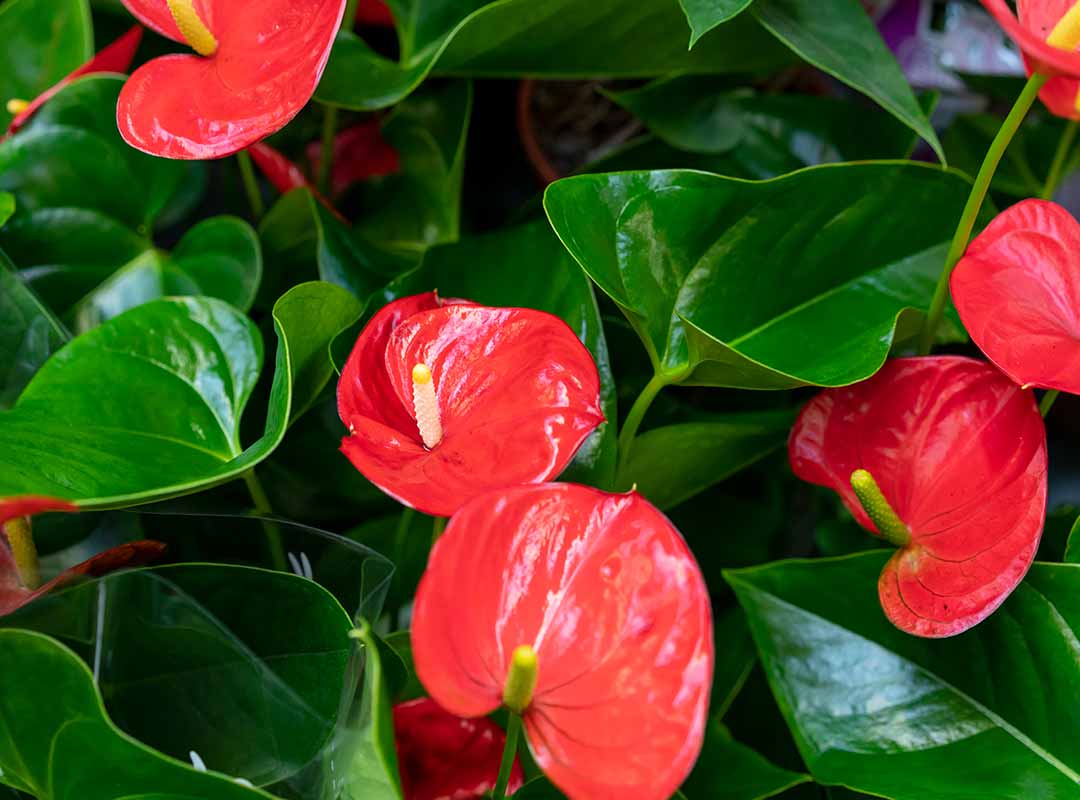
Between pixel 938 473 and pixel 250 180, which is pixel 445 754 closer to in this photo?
pixel 938 473

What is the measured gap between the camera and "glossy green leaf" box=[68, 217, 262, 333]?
731 millimetres

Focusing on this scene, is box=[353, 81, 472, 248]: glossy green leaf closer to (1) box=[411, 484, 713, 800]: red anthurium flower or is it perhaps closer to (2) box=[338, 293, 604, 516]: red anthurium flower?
(2) box=[338, 293, 604, 516]: red anthurium flower

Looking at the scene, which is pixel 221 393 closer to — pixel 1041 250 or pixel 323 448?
pixel 323 448

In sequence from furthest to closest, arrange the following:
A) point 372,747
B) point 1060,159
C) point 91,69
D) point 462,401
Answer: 1. point 1060,159
2. point 91,69
3. point 462,401
4. point 372,747

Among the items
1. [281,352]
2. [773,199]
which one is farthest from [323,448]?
[773,199]

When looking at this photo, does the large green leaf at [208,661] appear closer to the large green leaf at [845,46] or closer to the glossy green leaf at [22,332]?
the glossy green leaf at [22,332]

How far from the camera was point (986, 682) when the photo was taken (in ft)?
1.88

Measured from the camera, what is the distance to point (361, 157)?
0.89m

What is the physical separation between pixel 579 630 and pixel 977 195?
30 cm

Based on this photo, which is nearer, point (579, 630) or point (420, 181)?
point (579, 630)

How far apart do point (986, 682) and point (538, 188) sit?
0.67m

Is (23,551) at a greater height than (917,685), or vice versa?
(23,551)

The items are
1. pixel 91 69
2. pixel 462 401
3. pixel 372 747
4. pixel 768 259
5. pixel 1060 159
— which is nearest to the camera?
pixel 372 747

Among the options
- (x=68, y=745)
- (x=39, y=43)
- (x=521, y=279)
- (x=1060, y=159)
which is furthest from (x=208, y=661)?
(x=1060, y=159)
